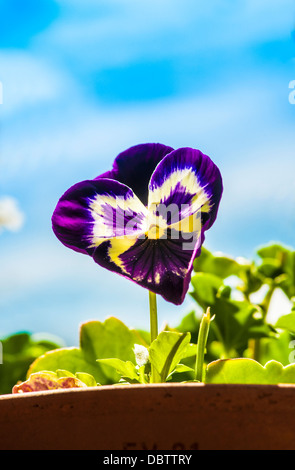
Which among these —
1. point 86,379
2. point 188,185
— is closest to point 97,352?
point 86,379

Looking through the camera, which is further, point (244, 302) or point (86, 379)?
point (244, 302)

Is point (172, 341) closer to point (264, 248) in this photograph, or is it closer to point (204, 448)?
point (204, 448)

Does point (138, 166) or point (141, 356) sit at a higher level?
point (138, 166)

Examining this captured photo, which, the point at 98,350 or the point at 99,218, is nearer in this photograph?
the point at 99,218

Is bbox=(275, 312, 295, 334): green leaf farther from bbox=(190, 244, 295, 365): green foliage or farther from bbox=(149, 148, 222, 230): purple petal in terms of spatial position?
bbox=(149, 148, 222, 230): purple petal

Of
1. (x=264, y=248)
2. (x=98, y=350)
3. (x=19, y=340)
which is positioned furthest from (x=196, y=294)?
(x=19, y=340)

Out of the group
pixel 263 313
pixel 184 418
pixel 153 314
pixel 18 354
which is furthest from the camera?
pixel 18 354

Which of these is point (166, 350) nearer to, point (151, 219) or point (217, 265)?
point (151, 219)
